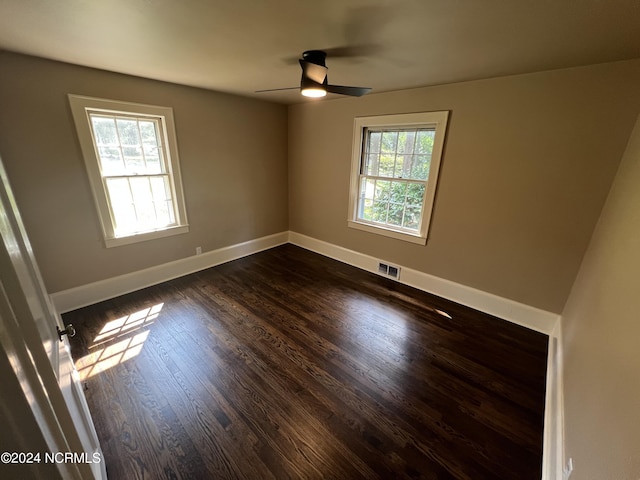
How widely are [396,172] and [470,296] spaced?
5.69 ft

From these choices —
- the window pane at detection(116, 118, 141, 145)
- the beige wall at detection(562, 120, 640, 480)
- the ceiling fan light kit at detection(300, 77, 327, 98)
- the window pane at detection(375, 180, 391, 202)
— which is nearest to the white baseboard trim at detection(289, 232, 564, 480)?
the beige wall at detection(562, 120, 640, 480)

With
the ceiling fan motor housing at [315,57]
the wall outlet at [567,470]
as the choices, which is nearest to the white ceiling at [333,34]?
the ceiling fan motor housing at [315,57]

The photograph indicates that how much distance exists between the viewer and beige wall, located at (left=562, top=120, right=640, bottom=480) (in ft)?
2.93

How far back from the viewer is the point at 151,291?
313 centimetres

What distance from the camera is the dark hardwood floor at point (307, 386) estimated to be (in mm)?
1476

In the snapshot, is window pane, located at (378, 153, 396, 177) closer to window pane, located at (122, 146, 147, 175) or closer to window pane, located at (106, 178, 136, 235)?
window pane, located at (122, 146, 147, 175)

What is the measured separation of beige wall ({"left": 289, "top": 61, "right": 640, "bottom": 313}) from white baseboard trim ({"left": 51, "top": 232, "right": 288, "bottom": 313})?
2405 mm

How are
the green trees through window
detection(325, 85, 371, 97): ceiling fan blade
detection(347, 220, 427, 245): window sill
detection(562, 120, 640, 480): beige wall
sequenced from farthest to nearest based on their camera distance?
detection(347, 220, 427, 245): window sill
the green trees through window
detection(325, 85, 371, 97): ceiling fan blade
detection(562, 120, 640, 480): beige wall

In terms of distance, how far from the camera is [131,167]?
2914mm

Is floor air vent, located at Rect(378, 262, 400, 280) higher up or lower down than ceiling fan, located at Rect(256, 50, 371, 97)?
lower down

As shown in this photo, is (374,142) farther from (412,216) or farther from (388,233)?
(388,233)

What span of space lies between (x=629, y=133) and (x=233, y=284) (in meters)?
3.96

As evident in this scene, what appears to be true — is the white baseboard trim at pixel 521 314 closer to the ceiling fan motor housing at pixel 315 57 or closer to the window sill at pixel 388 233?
the window sill at pixel 388 233

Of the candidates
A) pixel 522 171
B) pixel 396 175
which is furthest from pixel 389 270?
pixel 522 171
